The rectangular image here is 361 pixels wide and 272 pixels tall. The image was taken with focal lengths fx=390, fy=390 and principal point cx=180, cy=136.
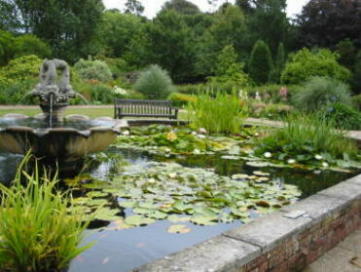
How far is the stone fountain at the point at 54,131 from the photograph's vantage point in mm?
3555

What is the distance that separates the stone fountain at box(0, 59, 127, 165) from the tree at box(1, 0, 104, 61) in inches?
920

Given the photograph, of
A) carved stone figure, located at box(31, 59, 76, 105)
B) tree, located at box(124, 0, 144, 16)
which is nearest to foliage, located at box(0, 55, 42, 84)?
carved stone figure, located at box(31, 59, 76, 105)

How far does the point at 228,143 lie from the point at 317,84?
5531 millimetres

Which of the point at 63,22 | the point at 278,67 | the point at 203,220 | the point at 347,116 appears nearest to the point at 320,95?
the point at 347,116

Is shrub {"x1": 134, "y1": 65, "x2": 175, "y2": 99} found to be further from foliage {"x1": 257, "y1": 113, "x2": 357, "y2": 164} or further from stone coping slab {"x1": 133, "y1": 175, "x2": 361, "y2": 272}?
stone coping slab {"x1": 133, "y1": 175, "x2": 361, "y2": 272}

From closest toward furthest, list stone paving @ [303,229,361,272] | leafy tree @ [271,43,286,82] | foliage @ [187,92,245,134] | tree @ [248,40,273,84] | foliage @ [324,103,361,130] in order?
stone paving @ [303,229,361,272]
foliage @ [187,92,245,134]
foliage @ [324,103,361,130]
leafy tree @ [271,43,286,82]
tree @ [248,40,273,84]

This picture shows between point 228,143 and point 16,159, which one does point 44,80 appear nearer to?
point 16,159

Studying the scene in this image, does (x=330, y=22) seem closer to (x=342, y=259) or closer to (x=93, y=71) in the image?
(x=93, y=71)

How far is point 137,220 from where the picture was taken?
107 inches

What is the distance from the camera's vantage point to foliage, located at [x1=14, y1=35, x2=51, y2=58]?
793 inches

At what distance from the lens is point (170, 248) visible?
2.40 m

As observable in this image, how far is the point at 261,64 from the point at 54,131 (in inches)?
835

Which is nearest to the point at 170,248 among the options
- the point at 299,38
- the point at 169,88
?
the point at 169,88

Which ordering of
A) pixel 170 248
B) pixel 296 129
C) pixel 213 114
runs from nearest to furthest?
pixel 170 248
pixel 296 129
pixel 213 114
